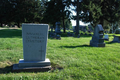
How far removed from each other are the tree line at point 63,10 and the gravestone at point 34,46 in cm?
1950

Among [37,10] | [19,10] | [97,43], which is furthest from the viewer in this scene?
[37,10]

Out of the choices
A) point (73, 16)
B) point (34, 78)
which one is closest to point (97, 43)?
point (34, 78)

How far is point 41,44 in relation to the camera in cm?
437

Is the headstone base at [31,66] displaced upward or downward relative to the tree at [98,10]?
downward

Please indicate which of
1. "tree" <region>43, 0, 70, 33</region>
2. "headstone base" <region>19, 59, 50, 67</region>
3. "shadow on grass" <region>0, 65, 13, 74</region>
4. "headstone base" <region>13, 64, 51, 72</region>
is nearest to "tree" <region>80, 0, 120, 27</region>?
"tree" <region>43, 0, 70, 33</region>

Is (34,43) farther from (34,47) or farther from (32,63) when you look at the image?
(32,63)

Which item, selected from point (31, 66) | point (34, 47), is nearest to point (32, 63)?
point (31, 66)

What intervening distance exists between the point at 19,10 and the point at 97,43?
27.6 meters

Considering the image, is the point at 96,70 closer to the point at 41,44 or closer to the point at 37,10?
the point at 41,44

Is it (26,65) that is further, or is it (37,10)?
(37,10)

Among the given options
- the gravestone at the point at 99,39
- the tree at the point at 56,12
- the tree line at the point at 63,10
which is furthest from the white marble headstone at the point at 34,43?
the tree at the point at 56,12

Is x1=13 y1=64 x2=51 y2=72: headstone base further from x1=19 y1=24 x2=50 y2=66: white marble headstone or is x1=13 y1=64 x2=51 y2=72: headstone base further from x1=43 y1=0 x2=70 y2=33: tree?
x1=43 y1=0 x2=70 y2=33: tree

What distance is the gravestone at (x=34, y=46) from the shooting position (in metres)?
4.15

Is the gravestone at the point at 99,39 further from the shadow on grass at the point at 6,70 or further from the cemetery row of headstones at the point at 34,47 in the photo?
the shadow on grass at the point at 6,70
